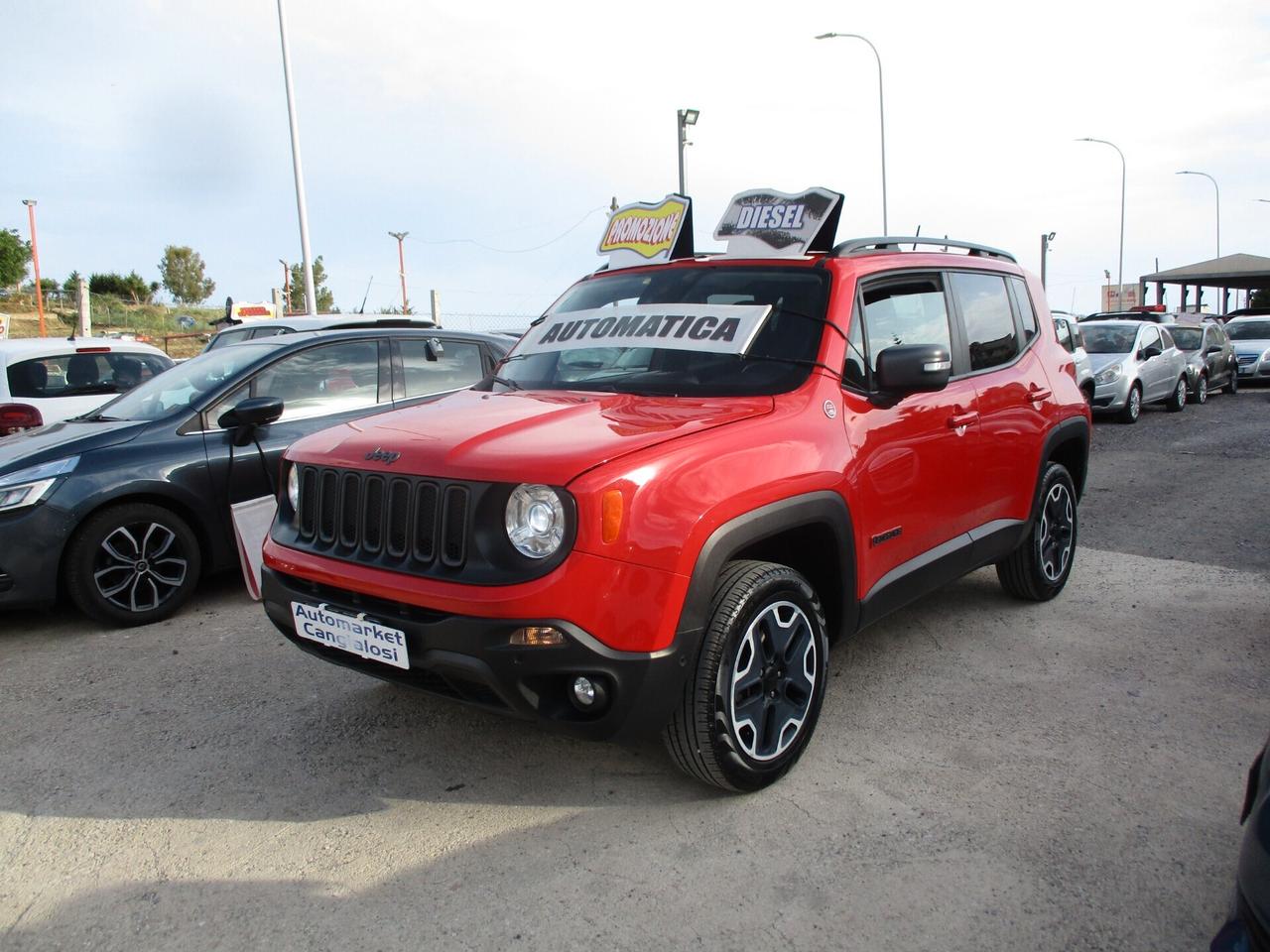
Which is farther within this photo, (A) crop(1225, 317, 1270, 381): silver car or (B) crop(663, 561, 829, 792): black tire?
(A) crop(1225, 317, 1270, 381): silver car

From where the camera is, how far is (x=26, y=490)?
16.1 ft

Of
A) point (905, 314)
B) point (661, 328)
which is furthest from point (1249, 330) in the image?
point (661, 328)

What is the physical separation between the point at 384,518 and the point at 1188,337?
18764 mm

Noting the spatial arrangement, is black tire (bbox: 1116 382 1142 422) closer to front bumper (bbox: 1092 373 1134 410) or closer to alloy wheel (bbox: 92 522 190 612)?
front bumper (bbox: 1092 373 1134 410)

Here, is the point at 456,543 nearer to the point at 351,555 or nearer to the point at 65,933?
the point at 351,555

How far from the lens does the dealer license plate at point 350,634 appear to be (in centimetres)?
295

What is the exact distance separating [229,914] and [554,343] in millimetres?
2566

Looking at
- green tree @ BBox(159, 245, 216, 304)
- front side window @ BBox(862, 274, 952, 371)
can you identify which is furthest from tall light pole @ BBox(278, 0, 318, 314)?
green tree @ BBox(159, 245, 216, 304)

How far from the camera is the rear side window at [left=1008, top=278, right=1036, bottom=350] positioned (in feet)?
16.5

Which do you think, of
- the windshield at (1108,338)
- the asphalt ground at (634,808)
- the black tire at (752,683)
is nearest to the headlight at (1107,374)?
the windshield at (1108,338)

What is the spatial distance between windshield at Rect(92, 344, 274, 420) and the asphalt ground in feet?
4.81

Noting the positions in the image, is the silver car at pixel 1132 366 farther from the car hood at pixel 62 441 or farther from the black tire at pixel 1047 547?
the car hood at pixel 62 441

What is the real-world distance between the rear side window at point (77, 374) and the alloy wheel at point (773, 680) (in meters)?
6.16

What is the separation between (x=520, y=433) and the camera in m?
3.10
